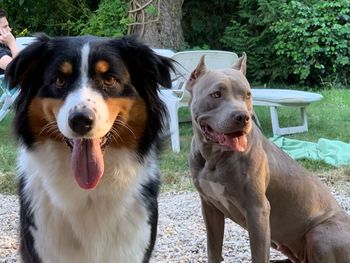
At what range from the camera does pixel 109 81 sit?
2.33 meters

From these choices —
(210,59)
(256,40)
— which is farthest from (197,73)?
(256,40)

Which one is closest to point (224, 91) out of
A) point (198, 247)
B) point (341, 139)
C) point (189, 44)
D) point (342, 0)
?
point (198, 247)

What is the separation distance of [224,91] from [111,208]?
33.5 inches

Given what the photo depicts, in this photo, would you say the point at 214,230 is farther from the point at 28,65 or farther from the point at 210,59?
the point at 210,59

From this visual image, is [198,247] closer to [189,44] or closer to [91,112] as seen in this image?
[91,112]

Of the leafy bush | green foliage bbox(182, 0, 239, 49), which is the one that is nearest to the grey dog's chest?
the leafy bush

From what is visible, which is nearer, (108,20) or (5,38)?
(5,38)

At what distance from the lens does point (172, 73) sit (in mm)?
2629

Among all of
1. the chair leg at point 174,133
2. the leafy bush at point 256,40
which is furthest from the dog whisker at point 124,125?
the leafy bush at point 256,40

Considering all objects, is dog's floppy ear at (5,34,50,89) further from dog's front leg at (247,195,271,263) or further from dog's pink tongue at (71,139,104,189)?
dog's front leg at (247,195,271,263)

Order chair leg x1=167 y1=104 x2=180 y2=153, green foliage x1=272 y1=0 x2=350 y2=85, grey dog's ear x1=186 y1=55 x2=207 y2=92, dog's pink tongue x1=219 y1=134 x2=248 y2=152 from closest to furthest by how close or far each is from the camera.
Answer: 1. dog's pink tongue x1=219 y1=134 x2=248 y2=152
2. grey dog's ear x1=186 y1=55 x2=207 y2=92
3. chair leg x1=167 y1=104 x2=180 y2=153
4. green foliage x1=272 y1=0 x2=350 y2=85

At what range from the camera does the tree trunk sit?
10.7 m

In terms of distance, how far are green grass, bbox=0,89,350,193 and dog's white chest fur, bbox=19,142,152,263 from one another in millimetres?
359

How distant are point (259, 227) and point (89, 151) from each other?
A: 104 cm
